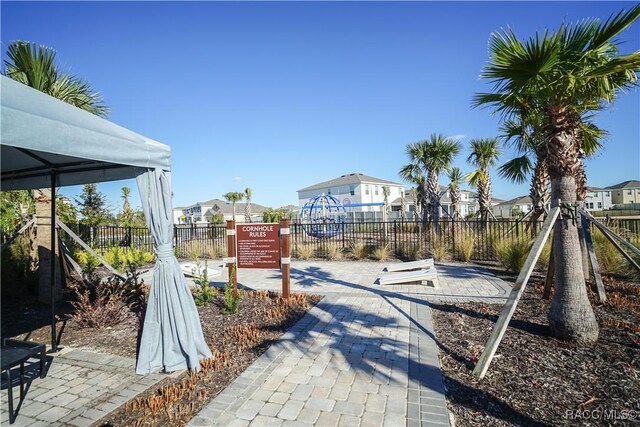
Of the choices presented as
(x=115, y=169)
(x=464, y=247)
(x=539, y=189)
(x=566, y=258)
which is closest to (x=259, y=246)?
(x=115, y=169)

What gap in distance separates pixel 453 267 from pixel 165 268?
8937 millimetres

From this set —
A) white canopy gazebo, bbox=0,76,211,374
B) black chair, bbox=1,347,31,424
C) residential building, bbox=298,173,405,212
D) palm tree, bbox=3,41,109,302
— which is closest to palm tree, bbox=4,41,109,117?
palm tree, bbox=3,41,109,302

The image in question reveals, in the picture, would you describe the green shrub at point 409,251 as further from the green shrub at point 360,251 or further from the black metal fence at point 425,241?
the green shrub at point 360,251

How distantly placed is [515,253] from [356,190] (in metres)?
41.8

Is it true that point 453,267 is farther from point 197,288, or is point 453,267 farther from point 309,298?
point 197,288

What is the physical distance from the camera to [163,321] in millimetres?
3723

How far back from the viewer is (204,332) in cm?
490

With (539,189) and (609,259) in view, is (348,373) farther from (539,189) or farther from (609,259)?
(539,189)

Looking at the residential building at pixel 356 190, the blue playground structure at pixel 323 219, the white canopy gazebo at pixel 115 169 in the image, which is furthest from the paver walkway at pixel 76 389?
the residential building at pixel 356 190

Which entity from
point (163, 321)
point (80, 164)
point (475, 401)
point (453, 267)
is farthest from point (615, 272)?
point (80, 164)

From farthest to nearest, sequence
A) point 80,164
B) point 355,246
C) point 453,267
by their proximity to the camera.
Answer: point 355,246
point 453,267
point 80,164

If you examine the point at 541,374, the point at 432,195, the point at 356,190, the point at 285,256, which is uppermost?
the point at 356,190

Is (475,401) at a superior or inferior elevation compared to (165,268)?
inferior

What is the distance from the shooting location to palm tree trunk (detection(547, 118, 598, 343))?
4180mm
